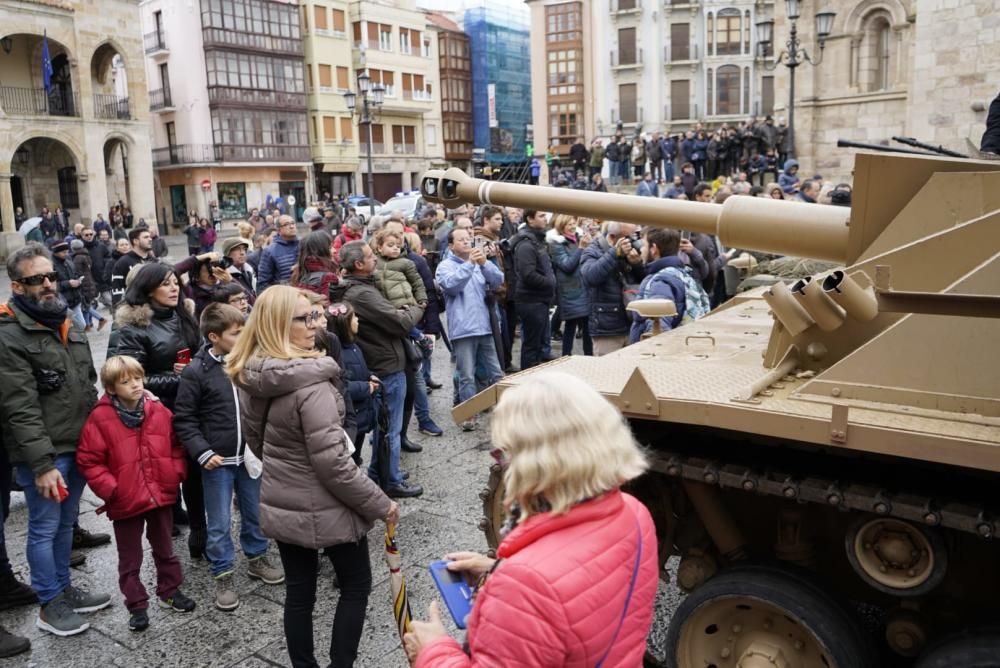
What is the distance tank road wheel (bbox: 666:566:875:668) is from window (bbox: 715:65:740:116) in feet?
171

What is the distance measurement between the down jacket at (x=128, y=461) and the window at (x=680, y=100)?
50.6 meters

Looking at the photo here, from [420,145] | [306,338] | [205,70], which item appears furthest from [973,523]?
[420,145]

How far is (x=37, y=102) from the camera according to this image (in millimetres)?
33281

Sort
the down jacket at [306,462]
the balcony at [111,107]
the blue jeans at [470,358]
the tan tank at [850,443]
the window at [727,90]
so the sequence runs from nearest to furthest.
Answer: the tan tank at [850,443], the down jacket at [306,462], the blue jeans at [470,358], the balcony at [111,107], the window at [727,90]

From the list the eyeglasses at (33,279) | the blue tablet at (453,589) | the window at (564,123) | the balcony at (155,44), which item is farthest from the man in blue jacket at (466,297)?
the window at (564,123)

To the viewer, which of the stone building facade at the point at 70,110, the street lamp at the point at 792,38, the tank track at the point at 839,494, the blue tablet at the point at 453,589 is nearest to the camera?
the blue tablet at the point at 453,589

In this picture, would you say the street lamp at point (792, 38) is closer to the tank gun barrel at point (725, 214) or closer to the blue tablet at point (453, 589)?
the tank gun barrel at point (725, 214)

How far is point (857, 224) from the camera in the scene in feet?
12.1

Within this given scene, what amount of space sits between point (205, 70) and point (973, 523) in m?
45.7

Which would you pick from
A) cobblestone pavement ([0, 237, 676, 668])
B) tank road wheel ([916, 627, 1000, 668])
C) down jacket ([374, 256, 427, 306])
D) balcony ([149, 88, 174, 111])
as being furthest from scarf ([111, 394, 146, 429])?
balcony ([149, 88, 174, 111])

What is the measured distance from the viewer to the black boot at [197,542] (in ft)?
17.4

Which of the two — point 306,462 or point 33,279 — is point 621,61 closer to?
point 33,279

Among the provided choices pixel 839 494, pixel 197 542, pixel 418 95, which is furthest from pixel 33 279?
pixel 418 95

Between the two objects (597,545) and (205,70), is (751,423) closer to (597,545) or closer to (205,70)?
(597,545)
